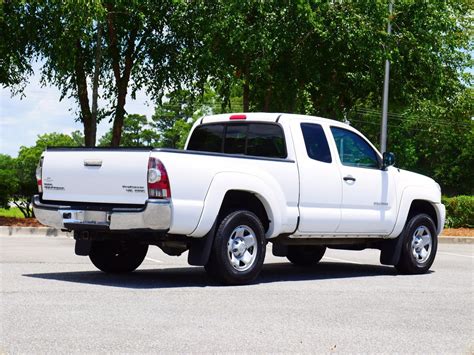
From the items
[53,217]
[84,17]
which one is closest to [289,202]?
[53,217]

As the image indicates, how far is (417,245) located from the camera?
12562mm

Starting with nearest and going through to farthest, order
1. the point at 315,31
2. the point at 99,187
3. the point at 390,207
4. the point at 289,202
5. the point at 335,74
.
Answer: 1. the point at 99,187
2. the point at 289,202
3. the point at 390,207
4. the point at 315,31
5. the point at 335,74

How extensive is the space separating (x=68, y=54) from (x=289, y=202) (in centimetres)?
1398

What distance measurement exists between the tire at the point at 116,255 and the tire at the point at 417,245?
3639 mm

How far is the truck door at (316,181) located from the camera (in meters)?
10.9

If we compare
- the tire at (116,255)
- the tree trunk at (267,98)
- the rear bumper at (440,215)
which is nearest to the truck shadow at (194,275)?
the tire at (116,255)

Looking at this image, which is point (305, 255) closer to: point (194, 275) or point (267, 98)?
point (194, 275)

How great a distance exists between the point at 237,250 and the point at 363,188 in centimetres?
241

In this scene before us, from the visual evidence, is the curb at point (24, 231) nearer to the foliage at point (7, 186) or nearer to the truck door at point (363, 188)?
the foliage at point (7, 186)

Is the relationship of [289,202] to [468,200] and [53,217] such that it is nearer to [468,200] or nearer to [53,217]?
[53,217]

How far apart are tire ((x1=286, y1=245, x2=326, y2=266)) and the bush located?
44.3 feet

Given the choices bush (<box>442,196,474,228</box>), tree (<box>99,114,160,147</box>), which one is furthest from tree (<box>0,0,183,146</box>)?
tree (<box>99,114,160,147</box>)

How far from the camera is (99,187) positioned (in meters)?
9.84

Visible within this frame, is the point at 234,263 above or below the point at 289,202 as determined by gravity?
below
